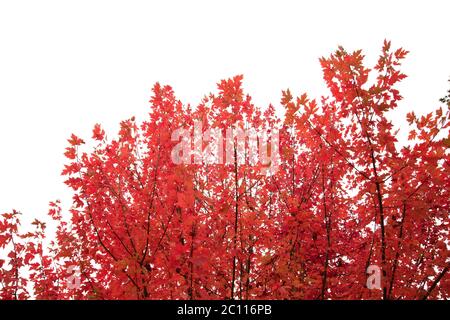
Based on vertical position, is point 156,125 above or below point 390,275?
above

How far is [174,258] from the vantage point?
12.8ft

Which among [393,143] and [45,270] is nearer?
[393,143]

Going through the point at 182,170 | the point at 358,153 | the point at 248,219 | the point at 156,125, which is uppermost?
the point at 156,125

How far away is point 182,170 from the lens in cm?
407

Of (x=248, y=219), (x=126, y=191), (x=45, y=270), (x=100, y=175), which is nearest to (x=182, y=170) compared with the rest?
(x=248, y=219)

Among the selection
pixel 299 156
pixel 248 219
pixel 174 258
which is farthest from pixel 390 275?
pixel 299 156

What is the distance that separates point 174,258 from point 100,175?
2.11 metres

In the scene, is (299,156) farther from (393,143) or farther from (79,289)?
(79,289)

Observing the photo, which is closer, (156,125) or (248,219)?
(248,219)

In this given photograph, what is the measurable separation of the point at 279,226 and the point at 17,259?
14.4 ft

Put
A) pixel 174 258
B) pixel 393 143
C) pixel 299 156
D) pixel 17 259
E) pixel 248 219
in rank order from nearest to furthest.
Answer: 1. pixel 174 258
2. pixel 393 143
3. pixel 248 219
4. pixel 17 259
5. pixel 299 156
